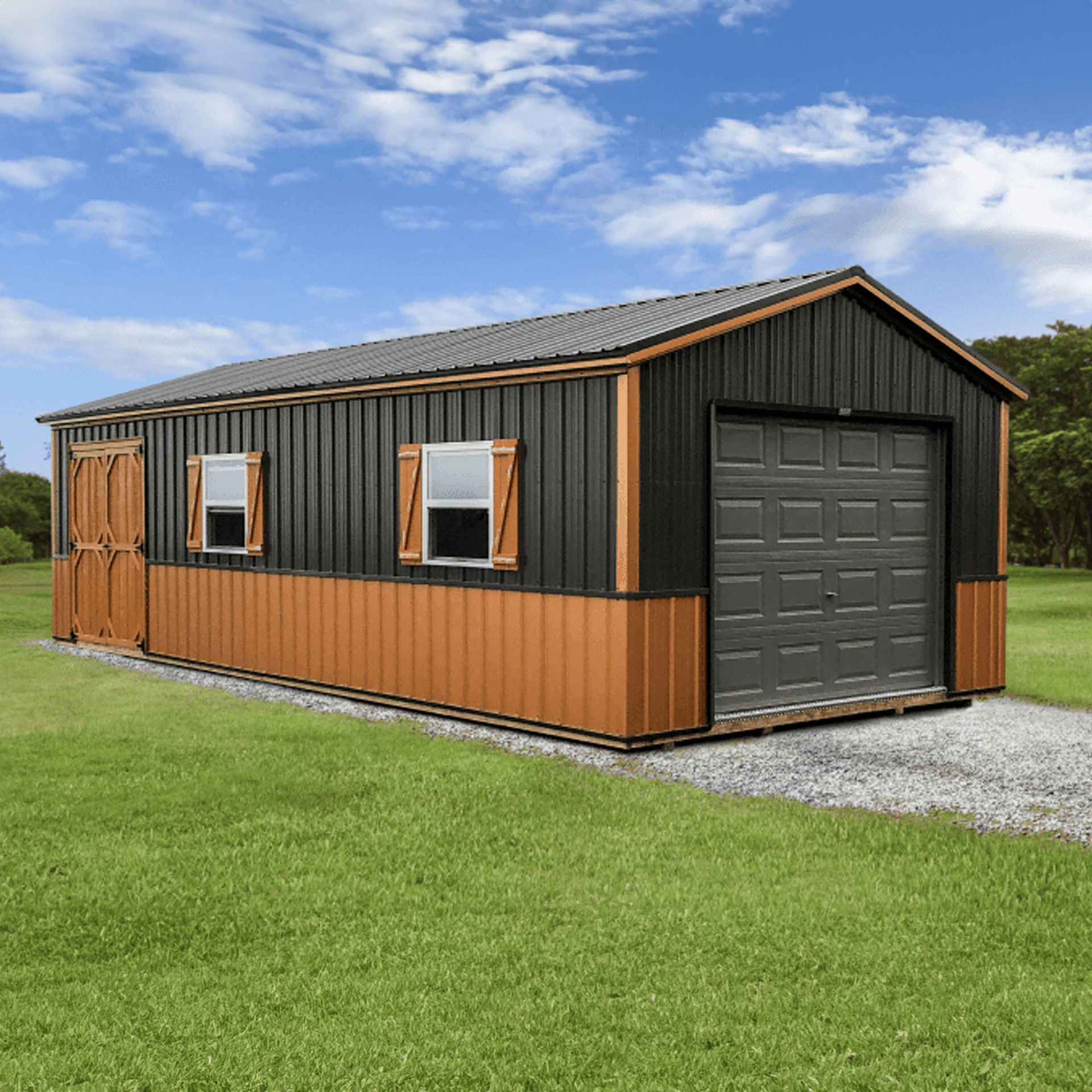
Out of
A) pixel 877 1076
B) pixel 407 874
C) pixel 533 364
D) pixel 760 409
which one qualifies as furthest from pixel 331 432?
pixel 877 1076

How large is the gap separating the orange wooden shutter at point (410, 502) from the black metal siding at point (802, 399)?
2.47m

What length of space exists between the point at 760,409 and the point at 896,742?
285 centimetres

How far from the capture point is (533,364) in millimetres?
9320

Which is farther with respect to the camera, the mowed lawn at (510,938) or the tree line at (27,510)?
the tree line at (27,510)

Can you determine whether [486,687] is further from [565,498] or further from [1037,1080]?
[1037,1080]

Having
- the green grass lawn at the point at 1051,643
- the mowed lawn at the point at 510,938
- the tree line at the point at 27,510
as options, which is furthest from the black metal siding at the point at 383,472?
the tree line at the point at 27,510

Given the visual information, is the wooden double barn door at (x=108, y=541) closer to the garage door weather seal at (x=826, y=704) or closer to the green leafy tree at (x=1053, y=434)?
the garage door weather seal at (x=826, y=704)

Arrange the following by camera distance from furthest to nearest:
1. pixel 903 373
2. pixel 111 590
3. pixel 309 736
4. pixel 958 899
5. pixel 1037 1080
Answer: pixel 111 590 → pixel 903 373 → pixel 309 736 → pixel 958 899 → pixel 1037 1080

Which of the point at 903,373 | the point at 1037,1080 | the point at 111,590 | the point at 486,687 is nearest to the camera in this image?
the point at 1037,1080

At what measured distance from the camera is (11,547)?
43.5 m

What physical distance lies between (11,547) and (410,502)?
37565mm

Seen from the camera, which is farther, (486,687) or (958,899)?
(486,687)

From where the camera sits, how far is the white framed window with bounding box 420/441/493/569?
10.0 m

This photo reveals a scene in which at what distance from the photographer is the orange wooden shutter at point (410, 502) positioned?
34.5ft
